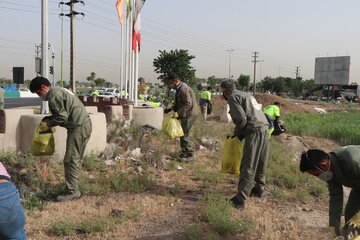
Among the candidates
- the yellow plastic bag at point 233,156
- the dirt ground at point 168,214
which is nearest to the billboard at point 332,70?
the dirt ground at point 168,214

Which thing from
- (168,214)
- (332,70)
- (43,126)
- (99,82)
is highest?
(332,70)

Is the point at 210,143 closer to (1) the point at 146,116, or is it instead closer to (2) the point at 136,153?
(1) the point at 146,116

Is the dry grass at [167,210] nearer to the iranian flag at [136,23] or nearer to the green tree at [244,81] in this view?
the iranian flag at [136,23]

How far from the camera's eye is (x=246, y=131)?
18.6 ft

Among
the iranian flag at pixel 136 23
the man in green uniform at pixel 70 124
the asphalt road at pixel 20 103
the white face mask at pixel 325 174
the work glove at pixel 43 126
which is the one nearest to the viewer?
the white face mask at pixel 325 174

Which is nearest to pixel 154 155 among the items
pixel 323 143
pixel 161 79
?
pixel 323 143

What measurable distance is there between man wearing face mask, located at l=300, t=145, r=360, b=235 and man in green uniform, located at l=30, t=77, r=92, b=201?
10.0 ft

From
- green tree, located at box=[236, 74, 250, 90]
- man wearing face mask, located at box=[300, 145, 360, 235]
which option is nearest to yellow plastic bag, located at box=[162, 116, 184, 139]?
man wearing face mask, located at box=[300, 145, 360, 235]

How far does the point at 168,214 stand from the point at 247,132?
148cm

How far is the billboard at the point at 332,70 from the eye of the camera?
6875 centimetres


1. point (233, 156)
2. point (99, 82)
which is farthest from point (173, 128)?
point (99, 82)

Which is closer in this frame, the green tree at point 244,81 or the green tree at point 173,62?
the green tree at point 173,62

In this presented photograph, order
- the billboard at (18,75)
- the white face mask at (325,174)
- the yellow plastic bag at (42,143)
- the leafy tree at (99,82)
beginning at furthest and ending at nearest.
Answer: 1. the leafy tree at (99,82)
2. the billboard at (18,75)
3. the yellow plastic bag at (42,143)
4. the white face mask at (325,174)

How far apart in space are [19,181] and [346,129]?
13236mm
